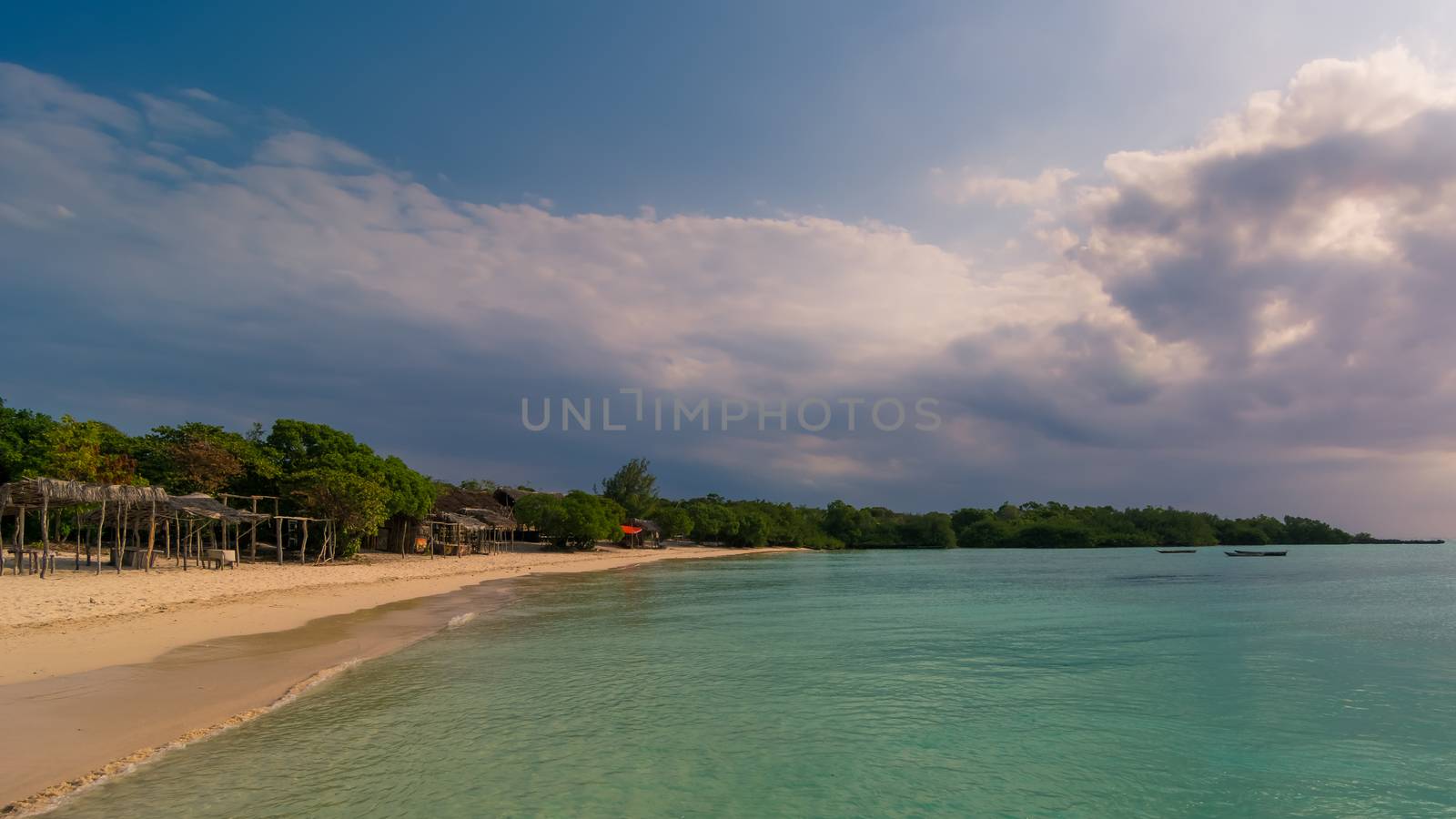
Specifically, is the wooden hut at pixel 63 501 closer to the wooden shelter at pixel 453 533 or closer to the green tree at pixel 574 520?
the wooden shelter at pixel 453 533

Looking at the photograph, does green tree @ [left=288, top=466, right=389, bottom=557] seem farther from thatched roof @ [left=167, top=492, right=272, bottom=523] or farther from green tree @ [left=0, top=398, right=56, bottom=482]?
green tree @ [left=0, top=398, right=56, bottom=482]

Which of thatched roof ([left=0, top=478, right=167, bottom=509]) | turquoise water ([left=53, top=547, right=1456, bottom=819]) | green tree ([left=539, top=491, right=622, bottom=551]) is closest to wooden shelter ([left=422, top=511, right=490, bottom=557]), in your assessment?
green tree ([left=539, top=491, right=622, bottom=551])

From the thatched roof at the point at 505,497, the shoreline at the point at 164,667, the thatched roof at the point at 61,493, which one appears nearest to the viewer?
the shoreline at the point at 164,667

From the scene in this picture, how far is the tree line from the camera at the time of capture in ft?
111

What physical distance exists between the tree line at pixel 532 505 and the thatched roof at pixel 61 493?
852 centimetres

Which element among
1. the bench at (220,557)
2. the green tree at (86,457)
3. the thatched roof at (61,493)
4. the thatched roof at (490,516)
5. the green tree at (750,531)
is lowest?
the green tree at (750,531)

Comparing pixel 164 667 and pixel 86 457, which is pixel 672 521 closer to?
pixel 86 457

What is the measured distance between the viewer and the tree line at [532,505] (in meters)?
33.9

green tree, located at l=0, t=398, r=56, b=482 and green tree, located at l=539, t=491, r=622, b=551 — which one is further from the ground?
green tree, located at l=0, t=398, r=56, b=482

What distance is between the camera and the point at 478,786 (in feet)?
24.0

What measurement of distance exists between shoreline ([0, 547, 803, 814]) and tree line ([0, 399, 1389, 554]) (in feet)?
37.5

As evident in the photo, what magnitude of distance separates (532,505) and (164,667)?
5081cm

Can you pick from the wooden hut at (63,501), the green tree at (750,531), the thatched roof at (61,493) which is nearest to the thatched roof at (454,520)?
the wooden hut at (63,501)

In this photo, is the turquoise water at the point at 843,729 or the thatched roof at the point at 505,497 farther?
the thatched roof at the point at 505,497
